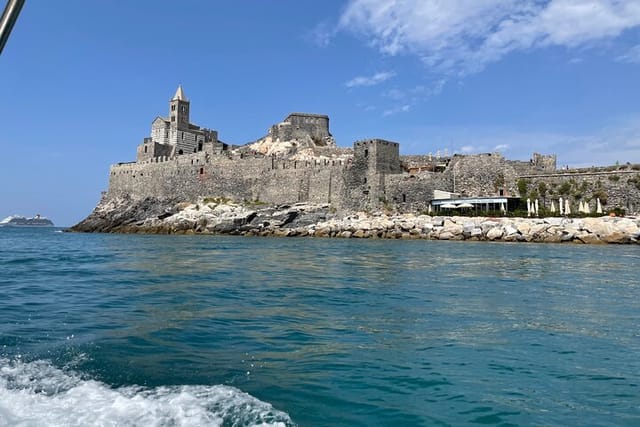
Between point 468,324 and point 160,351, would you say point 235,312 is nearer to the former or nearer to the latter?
point 160,351

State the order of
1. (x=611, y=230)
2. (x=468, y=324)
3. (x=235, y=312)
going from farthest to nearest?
(x=611, y=230) → (x=235, y=312) → (x=468, y=324)

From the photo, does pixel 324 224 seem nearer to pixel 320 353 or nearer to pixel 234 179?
pixel 234 179

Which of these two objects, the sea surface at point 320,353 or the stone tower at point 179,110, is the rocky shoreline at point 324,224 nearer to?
the stone tower at point 179,110

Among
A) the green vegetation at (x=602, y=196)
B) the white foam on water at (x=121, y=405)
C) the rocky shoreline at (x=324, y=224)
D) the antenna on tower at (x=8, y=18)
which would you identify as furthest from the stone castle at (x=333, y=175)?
the antenna on tower at (x=8, y=18)

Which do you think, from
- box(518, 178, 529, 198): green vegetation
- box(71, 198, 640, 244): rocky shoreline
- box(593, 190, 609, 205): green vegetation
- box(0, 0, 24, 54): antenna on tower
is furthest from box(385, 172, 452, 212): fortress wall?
box(0, 0, 24, 54): antenna on tower

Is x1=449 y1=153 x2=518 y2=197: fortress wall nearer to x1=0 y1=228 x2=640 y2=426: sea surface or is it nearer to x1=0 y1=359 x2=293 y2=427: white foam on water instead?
x1=0 y1=228 x2=640 y2=426: sea surface

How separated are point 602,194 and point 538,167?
19.6 feet

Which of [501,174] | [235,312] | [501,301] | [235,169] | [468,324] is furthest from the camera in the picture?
[235,169]

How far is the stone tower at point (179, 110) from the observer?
188 ft

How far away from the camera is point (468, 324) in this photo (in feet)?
25.3

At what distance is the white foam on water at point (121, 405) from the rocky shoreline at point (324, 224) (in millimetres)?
29132

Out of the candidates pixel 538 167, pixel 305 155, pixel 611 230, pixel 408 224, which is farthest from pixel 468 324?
pixel 305 155

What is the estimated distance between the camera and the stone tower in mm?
57250

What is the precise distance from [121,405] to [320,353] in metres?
2.45
